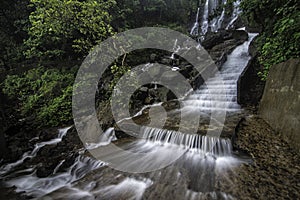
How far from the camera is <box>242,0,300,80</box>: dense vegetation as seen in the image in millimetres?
3291

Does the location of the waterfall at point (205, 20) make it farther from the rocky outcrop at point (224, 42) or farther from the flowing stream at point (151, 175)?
the flowing stream at point (151, 175)

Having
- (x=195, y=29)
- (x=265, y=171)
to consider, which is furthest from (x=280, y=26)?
(x=195, y=29)

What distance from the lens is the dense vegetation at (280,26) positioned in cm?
329

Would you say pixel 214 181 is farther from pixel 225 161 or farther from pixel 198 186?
pixel 225 161

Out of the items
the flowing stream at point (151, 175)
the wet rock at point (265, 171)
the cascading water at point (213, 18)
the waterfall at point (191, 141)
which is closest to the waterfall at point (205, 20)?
the cascading water at point (213, 18)

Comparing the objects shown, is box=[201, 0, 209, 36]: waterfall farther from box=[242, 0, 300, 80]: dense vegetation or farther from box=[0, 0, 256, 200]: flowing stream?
box=[0, 0, 256, 200]: flowing stream

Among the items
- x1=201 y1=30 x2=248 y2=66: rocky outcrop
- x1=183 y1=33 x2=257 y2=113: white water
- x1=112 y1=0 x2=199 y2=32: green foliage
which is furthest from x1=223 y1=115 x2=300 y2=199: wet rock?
x1=112 y1=0 x2=199 y2=32: green foliage

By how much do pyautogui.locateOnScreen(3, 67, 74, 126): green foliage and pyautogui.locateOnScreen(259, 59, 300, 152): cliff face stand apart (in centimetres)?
709

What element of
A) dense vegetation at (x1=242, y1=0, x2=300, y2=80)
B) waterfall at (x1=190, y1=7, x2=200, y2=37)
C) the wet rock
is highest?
waterfall at (x1=190, y1=7, x2=200, y2=37)

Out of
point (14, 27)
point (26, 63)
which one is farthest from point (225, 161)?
point (14, 27)

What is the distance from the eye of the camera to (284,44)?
3.71 meters

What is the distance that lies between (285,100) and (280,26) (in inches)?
64.8

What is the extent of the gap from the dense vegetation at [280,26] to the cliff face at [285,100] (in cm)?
39

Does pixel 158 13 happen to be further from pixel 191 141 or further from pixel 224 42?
pixel 191 141
